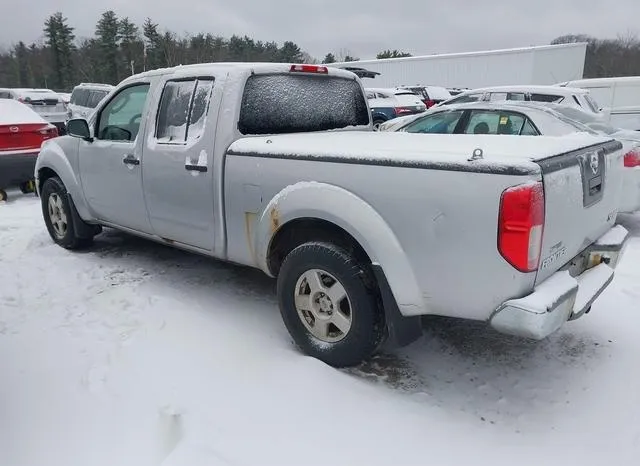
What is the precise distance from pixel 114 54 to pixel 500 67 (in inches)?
1666

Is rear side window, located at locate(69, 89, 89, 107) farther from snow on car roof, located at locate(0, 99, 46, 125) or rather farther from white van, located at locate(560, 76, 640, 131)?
white van, located at locate(560, 76, 640, 131)

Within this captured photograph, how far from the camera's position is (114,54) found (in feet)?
187

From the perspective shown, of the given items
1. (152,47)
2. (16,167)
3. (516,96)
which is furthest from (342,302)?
(152,47)

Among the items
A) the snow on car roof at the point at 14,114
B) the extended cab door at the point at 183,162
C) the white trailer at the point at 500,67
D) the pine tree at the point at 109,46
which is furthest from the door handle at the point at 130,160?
the pine tree at the point at 109,46

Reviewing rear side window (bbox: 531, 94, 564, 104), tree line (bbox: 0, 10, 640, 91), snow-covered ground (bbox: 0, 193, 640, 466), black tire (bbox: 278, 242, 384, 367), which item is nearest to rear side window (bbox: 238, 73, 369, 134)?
black tire (bbox: 278, 242, 384, 367)

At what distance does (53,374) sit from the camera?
10.2 feet

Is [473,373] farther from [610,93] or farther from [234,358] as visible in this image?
[610,93]

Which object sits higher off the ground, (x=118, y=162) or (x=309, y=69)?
(x=309, y=69)

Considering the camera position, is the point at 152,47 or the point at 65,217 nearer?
the point at 65,217

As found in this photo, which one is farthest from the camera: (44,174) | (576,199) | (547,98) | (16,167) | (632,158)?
(547,98)

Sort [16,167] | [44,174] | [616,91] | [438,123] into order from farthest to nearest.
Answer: [616,91] < [16,167] < [438,123] < [44,174]

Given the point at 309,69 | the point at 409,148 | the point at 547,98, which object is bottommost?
the point at 409,148

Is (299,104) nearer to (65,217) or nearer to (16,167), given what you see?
(65,217)

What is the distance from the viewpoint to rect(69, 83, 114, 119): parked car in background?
16.3 m
